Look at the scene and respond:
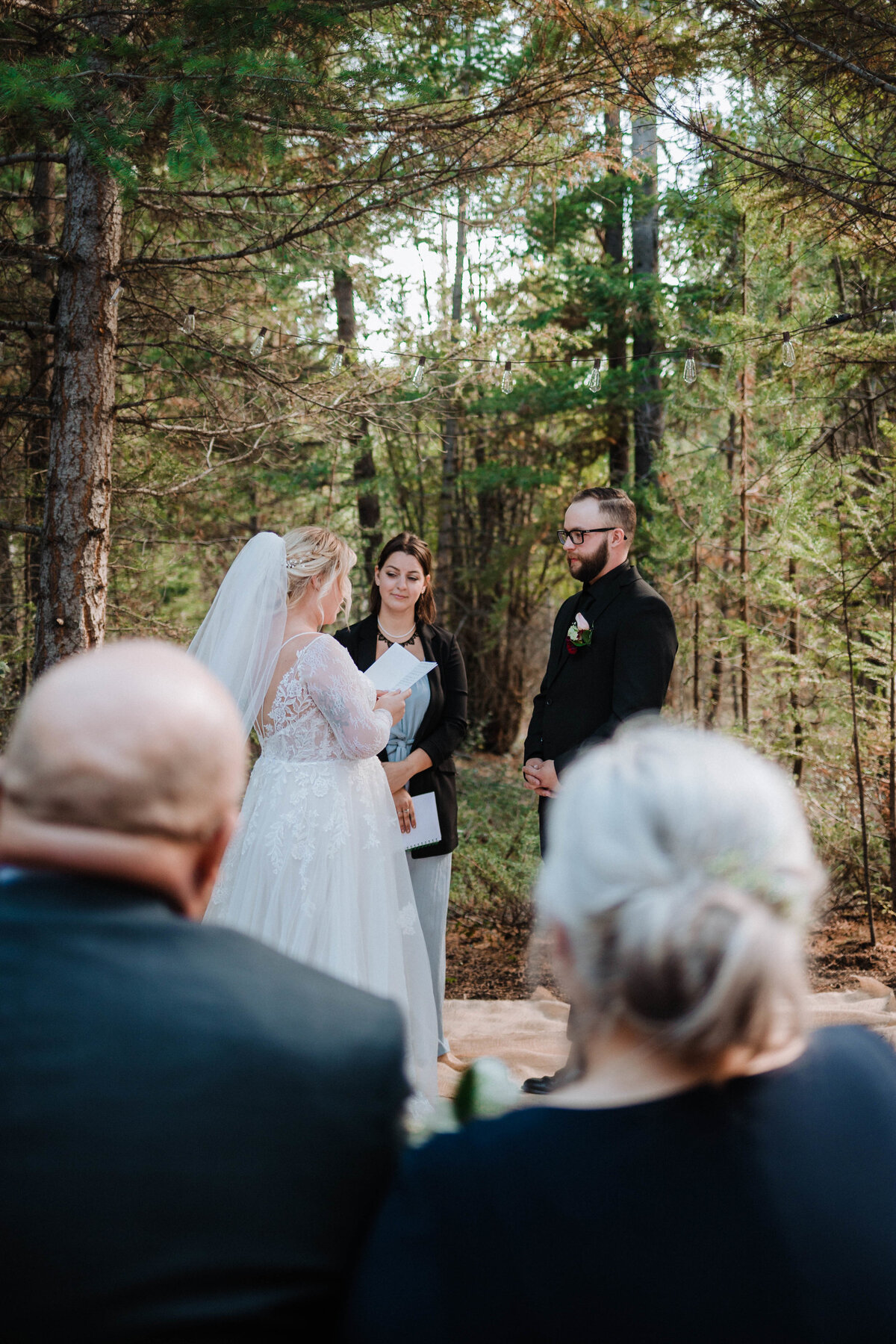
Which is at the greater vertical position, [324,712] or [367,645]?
[367,645]

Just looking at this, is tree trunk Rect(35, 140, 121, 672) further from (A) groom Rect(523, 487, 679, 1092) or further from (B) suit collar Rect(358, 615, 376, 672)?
(A) groom Rect(523, 487, 679, 1092)

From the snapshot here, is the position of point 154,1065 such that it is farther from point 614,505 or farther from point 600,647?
point 614,505

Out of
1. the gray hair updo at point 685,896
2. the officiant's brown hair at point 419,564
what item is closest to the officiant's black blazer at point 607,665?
the officiant's brown hair at point 419,564

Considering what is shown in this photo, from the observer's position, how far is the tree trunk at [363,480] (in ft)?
41.4

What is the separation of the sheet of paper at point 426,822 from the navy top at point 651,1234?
3.27m

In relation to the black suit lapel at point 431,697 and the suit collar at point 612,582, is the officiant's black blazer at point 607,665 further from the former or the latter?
the black suit lapel at point 431,697

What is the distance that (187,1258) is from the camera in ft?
3.33

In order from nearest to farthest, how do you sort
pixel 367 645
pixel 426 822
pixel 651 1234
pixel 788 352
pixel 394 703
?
pixel 651 1234, pixel 394 703, pixel 426 822, pixel 367 645, pixel 788 352

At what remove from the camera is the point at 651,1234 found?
1007 millimetres

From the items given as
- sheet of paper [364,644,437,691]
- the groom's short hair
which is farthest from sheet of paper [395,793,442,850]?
the groom's short hair

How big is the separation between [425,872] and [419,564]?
1413mm

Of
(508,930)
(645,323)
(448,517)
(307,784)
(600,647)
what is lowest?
(508,930)

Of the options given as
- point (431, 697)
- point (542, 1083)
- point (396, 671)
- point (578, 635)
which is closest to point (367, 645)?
point (431, 697)

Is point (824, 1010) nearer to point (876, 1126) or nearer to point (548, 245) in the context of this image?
point (876, 1126)
